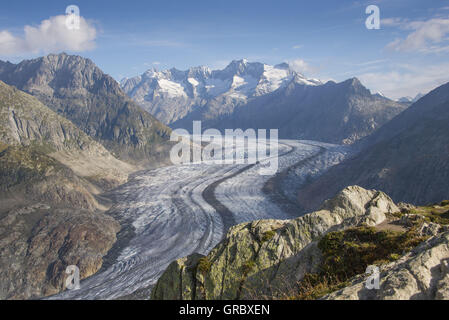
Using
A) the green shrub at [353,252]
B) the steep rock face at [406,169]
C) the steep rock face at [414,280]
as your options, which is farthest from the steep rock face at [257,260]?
the steep rock face at [406,169]

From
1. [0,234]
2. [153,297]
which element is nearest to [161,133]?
[0,234]

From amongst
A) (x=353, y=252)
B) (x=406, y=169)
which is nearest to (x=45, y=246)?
(x=353, y=252)

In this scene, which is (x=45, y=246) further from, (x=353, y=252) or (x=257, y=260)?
(x=353, y=252)

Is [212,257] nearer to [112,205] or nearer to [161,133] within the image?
[112,205]

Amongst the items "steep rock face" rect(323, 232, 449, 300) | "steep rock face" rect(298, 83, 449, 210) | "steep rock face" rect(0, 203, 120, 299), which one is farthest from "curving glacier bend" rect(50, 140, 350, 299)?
"steep rock face" rect(323, 232, 449, 300)

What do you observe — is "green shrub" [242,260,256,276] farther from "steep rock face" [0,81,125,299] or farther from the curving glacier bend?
"steep rock face" [0,81,125,299]
